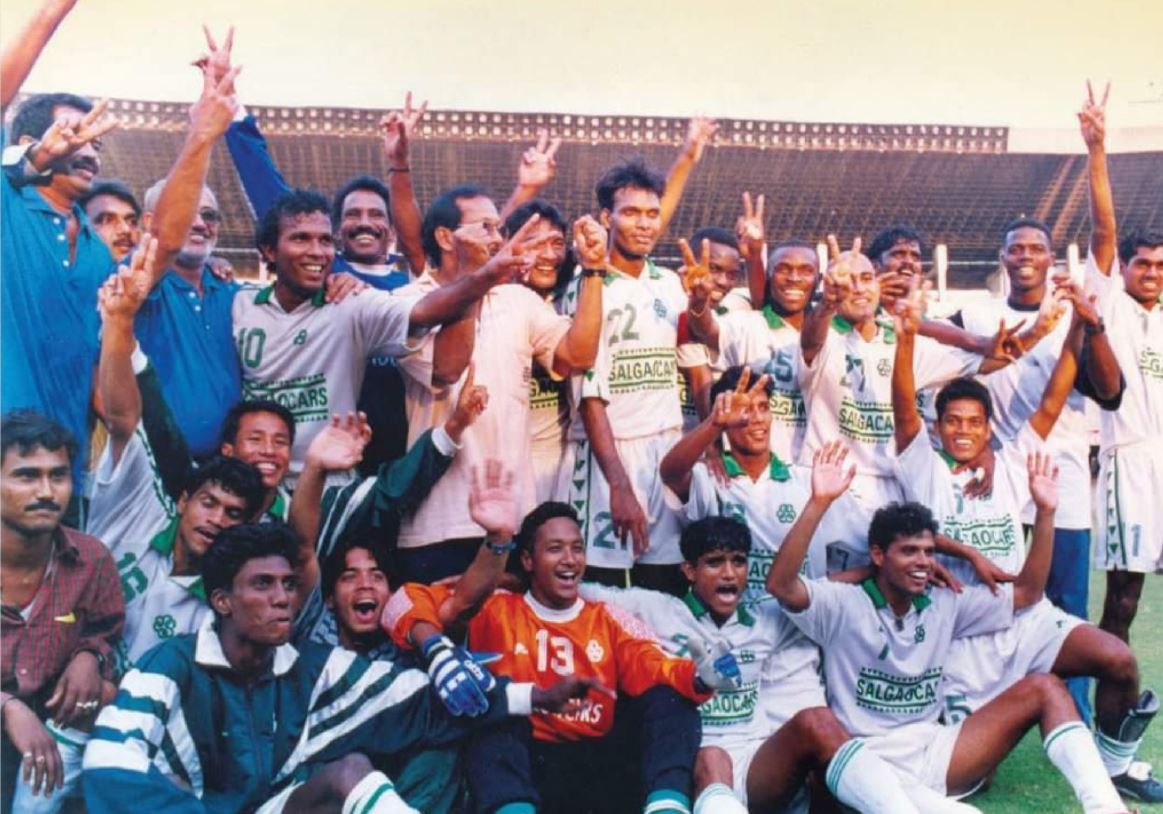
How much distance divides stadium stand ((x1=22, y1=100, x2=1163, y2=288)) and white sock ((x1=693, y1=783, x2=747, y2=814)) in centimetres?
566

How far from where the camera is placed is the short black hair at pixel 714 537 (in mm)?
3682

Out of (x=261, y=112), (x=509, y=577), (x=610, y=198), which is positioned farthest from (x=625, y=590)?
(x=261, y=112)

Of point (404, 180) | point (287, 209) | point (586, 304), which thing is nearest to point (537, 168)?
point (404, 180)

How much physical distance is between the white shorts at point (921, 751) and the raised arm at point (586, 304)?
151 cm

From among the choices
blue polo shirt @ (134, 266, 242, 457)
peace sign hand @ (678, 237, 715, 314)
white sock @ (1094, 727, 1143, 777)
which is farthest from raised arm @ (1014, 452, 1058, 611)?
blue polo shirt @ (134, 266, 242, 457)

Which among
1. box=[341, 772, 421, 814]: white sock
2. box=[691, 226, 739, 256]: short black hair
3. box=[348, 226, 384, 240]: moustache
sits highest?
box=[691, 226, 739, 256]: short black hair

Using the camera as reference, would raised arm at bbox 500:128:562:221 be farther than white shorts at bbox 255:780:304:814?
Yes

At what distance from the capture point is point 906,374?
4062 millimetres

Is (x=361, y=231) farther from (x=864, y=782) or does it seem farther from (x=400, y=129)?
(x=864, y=782)

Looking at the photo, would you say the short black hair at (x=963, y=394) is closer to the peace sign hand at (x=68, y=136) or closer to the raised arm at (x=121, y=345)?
the raised arm at (x=121, y=345)

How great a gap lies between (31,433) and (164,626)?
2.14ft

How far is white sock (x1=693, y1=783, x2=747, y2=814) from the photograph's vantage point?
321cm

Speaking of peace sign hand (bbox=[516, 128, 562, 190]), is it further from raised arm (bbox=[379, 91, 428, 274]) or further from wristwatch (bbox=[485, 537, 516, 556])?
wristwatch (bbox=[485, 537, 516, 556])

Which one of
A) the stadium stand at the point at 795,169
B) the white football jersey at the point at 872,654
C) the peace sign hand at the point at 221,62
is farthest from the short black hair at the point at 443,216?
the stadium stand at the point at 795,169
